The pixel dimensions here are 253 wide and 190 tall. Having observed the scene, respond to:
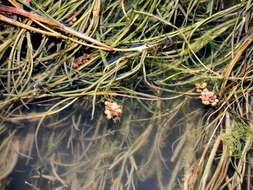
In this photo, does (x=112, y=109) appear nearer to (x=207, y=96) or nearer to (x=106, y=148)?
(x=106, y=148)

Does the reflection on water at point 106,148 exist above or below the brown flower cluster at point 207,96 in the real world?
below

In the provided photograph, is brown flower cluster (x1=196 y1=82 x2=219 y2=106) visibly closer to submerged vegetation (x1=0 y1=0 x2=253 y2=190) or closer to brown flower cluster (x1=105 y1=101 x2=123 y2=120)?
submerged vegetation (x1=0 y1=0 x2=253 y2=190)

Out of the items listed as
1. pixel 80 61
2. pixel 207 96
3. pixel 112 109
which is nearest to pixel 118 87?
pixel 112 109

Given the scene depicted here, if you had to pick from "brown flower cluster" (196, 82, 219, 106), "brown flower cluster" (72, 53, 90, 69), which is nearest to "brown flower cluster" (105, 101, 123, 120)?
"brown flower cluster" (72, 53, 90, 69)

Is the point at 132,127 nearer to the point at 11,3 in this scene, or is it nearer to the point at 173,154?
the point at 173,154

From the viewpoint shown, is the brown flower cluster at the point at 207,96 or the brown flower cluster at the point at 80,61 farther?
the brown flower cluster at the point at 80,61

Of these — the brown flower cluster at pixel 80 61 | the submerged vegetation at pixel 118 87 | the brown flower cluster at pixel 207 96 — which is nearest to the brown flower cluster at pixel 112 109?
the submerged vegetation at pixel 118 87

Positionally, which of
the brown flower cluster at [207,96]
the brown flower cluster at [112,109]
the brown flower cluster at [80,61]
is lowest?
the brown flower cluster at [112,109]

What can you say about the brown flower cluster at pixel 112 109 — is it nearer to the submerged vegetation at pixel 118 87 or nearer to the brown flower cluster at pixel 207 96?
the submerged vegetation at pixel 118 87

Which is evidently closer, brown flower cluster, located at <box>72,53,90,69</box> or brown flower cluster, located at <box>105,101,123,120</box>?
brown flower cluster, located at <box>105,101,123,120</box>
